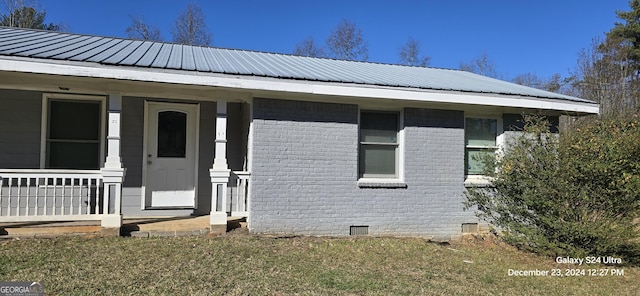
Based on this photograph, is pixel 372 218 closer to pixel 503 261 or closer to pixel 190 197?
pixel 503 261

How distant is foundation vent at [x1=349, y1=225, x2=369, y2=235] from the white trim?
2331 millimetres

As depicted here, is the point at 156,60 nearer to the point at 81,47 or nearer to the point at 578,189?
the point at 81,47

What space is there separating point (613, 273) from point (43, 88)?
28.6ft

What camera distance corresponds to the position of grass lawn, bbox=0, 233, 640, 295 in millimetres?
4367

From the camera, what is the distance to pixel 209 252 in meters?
5.59

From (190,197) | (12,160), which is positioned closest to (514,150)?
(190,197)

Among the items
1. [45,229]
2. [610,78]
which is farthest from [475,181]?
[610,78]

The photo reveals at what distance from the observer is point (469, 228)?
798 centimetres

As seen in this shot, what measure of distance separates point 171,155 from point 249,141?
192cm

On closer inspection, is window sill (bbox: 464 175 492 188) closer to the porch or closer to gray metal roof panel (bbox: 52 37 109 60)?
the porch

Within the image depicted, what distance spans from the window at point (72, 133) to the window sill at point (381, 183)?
188 inches

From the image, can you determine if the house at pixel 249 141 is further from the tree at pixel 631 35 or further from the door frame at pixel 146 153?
the tree at pixel 631 35

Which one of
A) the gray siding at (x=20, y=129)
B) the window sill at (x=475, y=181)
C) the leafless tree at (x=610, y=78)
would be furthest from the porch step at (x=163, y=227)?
the leafless tree at (x=610, y=78)

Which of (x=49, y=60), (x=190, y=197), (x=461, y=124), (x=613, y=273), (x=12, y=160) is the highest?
(x=49, y=60)
